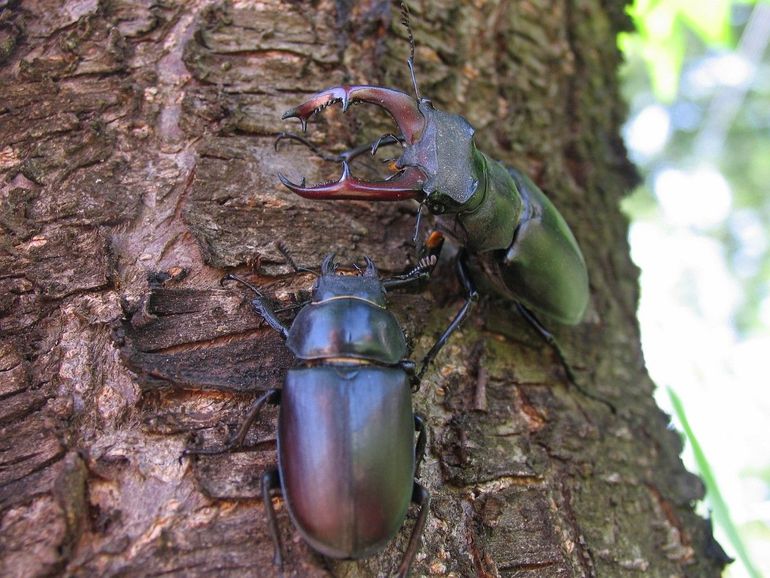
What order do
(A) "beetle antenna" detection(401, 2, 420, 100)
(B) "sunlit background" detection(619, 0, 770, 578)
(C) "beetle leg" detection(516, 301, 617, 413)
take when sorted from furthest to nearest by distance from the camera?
(B) "sunlit background" detection(619, 0, 770, 578)
(C) "beetle leg" detection(516, 301, 617, 413)
(A) "beetle antenna" detection(401, 2, 420, 100)

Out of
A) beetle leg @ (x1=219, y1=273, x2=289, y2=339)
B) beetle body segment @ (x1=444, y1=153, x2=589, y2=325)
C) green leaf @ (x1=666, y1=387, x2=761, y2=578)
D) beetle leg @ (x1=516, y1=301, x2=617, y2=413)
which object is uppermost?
beetle leg @ (x1=219, y1=273, x2=289, y2=339)

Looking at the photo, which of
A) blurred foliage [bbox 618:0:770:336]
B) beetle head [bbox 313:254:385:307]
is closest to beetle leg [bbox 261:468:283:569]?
beetle head [bbox 313:254:385:307]

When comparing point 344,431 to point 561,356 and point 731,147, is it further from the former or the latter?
point 731,147

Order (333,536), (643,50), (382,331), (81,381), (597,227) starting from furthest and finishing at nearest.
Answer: (643,50)
(597,227)
(382,331)
(81,381)
(333,536)

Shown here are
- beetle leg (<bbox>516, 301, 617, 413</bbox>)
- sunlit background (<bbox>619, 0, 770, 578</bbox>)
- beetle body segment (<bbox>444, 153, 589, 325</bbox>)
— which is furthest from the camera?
sunlit background (<bbox>619, 0, 770, 578</bbox>)

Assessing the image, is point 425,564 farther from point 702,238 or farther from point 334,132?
point 702,238

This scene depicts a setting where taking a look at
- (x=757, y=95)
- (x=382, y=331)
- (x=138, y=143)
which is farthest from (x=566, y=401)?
(x=757, y=95)

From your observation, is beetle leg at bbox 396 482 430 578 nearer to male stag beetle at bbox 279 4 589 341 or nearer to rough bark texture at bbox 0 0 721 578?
rough bark texture at bbox 0 0 721 578
